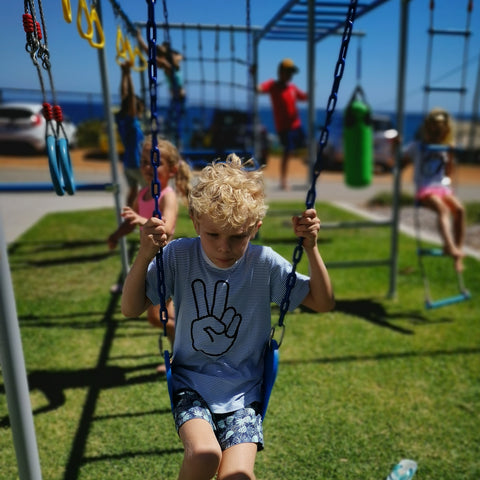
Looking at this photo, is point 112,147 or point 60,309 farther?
point 60,309

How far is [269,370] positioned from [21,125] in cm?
1250

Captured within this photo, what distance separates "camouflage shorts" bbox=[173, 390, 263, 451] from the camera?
Result: 1.62 m

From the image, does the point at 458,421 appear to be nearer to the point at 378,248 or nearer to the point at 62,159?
the point at 62,159

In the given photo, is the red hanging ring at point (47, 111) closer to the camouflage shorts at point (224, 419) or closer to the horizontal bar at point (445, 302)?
the camouflage shorts at point (224, 419)

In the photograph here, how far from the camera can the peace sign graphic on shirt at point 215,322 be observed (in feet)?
5.61

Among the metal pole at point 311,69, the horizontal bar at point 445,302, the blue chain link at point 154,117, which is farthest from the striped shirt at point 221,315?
the horizontal bar at point 445,302

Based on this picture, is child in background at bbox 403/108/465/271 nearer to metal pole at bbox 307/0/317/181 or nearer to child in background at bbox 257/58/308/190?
metal pole at bbox 307/0/317/181

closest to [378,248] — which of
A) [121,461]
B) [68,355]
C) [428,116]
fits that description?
[428,116]

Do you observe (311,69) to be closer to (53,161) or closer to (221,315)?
(53,161)

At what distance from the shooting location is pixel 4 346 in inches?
58.6

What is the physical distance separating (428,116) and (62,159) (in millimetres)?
3254

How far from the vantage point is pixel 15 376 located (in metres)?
1.52

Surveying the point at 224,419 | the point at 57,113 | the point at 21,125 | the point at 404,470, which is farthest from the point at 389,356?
the point at 21,125

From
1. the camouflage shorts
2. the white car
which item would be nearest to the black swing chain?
the camouflage shorts
